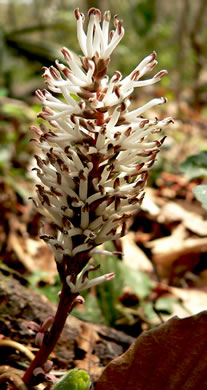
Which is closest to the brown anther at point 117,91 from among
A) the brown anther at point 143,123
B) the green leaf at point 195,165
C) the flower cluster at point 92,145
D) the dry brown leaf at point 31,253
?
the flower cluster at point 92,145

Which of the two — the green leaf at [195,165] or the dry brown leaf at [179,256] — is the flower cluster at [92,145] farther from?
the dry brown leaf at [179,256]

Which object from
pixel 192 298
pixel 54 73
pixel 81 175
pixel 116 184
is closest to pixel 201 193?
pixel 116 184

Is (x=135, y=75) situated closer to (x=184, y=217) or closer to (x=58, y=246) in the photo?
(x=58, y=246)

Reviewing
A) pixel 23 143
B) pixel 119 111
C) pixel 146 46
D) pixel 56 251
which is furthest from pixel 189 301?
pixel 146 46

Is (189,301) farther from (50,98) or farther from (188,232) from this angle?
(50,98)

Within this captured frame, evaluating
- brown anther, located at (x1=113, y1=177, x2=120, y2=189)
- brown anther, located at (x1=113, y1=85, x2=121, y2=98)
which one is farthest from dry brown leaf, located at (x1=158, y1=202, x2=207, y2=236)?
brown anther, located at (x1=113, y1=85, x2=121, y2=98)

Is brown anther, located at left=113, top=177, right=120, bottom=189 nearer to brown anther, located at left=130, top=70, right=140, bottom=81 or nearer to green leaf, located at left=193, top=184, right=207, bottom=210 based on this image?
brown anther, located at left=130, top=70, right=140, bottom=81
